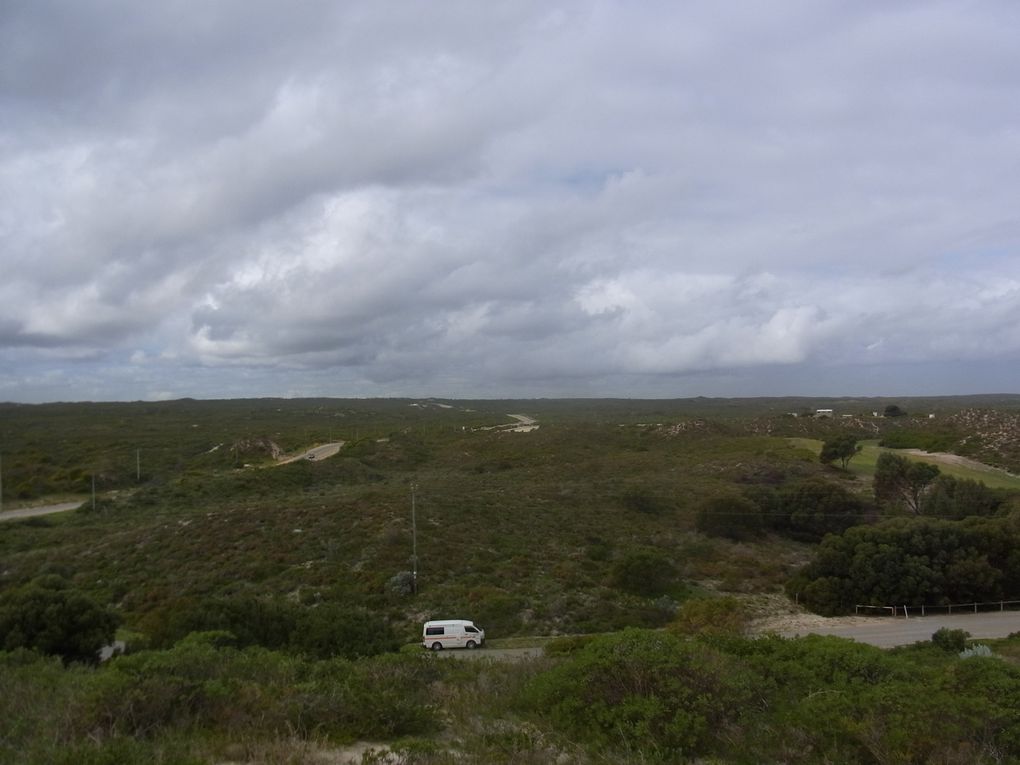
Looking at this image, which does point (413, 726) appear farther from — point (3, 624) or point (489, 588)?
point (489, 588)

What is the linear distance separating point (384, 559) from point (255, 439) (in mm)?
44376

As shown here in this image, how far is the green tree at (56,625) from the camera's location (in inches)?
477

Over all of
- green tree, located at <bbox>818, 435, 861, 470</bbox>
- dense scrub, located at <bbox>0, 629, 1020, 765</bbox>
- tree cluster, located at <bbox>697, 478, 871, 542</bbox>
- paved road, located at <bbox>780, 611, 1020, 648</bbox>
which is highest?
dense scrub, located at <bbox>0, 629, 1020, 765</bbox>

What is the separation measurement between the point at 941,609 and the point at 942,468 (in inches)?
1026

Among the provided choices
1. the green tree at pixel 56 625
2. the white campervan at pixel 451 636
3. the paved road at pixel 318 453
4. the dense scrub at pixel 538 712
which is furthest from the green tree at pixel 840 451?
the green tree at pixel 56 625

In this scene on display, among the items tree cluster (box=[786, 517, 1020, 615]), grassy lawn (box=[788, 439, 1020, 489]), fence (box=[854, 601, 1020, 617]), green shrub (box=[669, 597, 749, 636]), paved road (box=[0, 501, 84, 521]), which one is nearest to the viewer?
green shrub (box=[669, 597, 749, 636])

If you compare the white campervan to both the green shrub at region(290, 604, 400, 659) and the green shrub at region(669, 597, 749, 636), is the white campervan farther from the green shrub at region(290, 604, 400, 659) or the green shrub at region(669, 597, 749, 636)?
the green shrub at region(669, 597, 749, 636)

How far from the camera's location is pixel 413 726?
22.4 feet

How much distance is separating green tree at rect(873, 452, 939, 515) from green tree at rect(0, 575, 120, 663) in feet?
122

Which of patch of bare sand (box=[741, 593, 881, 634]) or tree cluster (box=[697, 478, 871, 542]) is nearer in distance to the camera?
patch of bare sand (box=[741, 593, 881, 634])

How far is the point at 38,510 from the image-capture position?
123ft

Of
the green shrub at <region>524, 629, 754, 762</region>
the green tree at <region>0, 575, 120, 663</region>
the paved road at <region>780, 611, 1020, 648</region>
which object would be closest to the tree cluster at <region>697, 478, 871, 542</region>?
the paved road at <region>780, 611, 1020, 648</region>

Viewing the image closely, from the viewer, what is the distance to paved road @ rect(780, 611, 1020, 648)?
1850 centimetres

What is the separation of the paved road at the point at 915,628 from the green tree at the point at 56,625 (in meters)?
16.7
